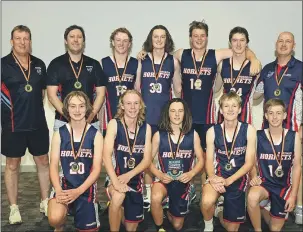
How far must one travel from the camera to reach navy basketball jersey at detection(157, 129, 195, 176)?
11.7 ft

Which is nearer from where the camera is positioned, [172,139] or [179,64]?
[172,139]

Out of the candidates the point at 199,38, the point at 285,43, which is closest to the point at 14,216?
the point at 199,38

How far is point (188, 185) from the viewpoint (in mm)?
3557

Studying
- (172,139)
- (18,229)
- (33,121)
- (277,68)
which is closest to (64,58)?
(33,121)

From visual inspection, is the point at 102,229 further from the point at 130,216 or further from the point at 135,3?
the point at 135,3

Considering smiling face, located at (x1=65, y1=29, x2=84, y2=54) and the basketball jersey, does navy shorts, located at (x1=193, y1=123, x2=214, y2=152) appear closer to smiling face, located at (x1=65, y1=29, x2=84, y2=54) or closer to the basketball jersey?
the basketball jersey

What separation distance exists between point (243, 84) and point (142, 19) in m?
1.92

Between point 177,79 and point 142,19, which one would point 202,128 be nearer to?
point 177,79

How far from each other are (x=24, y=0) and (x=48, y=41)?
2.05 ft

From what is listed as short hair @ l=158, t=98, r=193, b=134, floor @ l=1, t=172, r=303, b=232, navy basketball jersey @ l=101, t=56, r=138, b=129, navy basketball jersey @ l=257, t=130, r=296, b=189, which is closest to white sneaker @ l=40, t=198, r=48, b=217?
floor @ l=1, t=172, r=303, b=232

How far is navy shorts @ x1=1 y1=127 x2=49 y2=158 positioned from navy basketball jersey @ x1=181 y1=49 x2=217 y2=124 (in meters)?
1.49

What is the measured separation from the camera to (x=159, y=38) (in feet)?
13.2

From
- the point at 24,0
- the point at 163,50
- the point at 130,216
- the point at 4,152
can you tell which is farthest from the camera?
the point at 24,0

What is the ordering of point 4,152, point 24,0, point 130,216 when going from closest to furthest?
point 130,216
point 4,152
point 24,0
